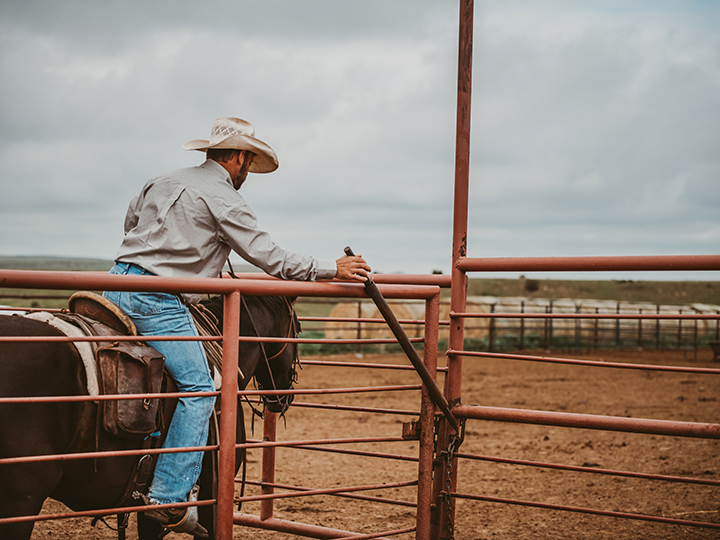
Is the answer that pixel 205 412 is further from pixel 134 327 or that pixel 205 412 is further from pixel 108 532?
pixel 108 532

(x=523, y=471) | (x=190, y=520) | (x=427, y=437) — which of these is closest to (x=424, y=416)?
(x=427, y=437)

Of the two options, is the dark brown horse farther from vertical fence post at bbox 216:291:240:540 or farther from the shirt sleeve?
the shirt sleeve

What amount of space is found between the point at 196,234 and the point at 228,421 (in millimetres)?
876

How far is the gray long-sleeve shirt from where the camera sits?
Result: 283cm

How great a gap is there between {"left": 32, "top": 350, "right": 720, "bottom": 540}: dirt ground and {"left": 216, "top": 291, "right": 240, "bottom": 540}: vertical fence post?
1295 millimetres

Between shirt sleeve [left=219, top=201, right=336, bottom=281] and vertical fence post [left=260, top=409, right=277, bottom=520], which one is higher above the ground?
shirt sleeve [left=219, top=201, right=336, bottom=281]

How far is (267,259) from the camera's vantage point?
281cm

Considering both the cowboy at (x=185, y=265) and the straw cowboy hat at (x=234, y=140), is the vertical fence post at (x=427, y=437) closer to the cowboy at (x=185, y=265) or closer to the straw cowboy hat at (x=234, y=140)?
the cowboy at (x=185, y=265)

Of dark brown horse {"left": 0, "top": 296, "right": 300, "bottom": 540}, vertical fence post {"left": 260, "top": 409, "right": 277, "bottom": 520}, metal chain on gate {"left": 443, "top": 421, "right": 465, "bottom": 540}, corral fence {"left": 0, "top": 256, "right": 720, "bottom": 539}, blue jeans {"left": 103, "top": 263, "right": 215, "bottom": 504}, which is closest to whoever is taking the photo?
dark brown horse {"left": 0, "top": 296, "right": 300, "bottom": 540}

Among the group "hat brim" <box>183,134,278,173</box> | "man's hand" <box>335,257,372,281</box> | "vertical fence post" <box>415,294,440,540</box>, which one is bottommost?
"vertical fence post" <box>415,294,440,540</box>

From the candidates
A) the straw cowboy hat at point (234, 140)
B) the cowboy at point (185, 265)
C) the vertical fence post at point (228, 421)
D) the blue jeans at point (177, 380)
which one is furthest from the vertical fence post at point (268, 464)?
the straw cowboy hat at point (234, 140)

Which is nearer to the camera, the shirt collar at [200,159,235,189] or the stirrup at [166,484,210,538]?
the stirrup at [166,484,210,538]

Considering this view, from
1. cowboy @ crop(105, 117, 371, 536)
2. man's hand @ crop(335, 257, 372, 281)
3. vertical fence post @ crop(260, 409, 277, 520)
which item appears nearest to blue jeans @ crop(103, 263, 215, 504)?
cowboy @ crop(105, 117, 371, 536)

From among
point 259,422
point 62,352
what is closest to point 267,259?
point 62,352
